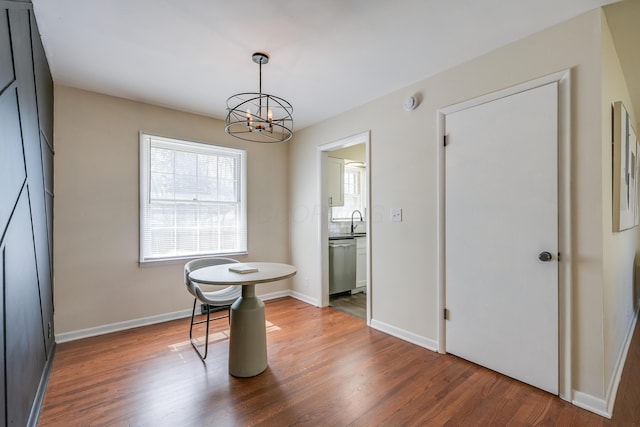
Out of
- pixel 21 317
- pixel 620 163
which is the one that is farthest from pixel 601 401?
pixel 21 317

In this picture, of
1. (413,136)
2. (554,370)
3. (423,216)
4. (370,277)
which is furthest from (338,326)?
(413,136)

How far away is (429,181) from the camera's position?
2676mm

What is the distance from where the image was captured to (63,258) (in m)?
2.82

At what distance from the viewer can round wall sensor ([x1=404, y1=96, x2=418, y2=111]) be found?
277cm

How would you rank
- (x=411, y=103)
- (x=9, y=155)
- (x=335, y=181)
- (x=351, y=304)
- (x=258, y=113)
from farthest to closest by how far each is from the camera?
(x=335, y=181)
(x=351, y=304)
(x=258, y=113)
(x=411, y=103)
(x=9, y=155)

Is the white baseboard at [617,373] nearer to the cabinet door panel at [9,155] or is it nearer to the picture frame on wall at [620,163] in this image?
the picture frame on wall at [620,163]

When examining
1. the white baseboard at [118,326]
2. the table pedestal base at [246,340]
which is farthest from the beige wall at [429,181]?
the white baseboard at [118,326]

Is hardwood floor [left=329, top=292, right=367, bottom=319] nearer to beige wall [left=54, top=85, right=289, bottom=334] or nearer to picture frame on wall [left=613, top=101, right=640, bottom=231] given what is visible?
beige wall [left=54, top=85, right=289, bottom=334]

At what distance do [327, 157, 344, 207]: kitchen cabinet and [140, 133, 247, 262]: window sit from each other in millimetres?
1328

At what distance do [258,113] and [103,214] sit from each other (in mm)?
1916

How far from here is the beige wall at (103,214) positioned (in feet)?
9.30

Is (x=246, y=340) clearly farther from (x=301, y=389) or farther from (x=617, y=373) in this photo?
(x=617, y=373)

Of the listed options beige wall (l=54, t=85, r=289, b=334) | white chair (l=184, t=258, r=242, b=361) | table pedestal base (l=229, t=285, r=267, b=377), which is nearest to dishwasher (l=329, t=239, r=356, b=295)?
white chair (l=184, t=258, r=242, b=361)

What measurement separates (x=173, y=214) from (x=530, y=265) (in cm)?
352
